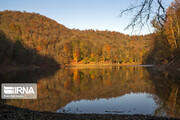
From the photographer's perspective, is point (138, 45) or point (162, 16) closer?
point (162, 16)

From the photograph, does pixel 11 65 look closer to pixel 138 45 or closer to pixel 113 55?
pixel 113 55

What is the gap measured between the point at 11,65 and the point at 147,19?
57.9m

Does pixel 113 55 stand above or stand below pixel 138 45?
below

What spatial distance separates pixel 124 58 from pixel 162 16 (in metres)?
103

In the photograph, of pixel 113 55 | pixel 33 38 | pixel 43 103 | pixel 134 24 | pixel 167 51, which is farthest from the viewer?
pixel 33 38

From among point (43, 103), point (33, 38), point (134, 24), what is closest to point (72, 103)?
point (43, 103)

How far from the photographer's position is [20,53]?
5850 cm

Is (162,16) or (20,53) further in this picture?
(20,53)

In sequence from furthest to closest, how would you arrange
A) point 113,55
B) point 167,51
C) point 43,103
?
point 113,55
point 167,51
point 43,103

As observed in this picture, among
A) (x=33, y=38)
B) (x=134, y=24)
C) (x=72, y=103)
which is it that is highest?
(x=33, y=38)

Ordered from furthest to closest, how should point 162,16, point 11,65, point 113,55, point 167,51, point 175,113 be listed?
point 113,55 < point 11,65 < point 167,51 < point 175,113 < point 162,16

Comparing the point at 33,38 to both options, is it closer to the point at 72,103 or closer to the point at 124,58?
the point at 124,58

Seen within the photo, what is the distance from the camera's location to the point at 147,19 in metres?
5.89

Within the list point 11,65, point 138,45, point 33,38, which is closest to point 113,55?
point 138,45
